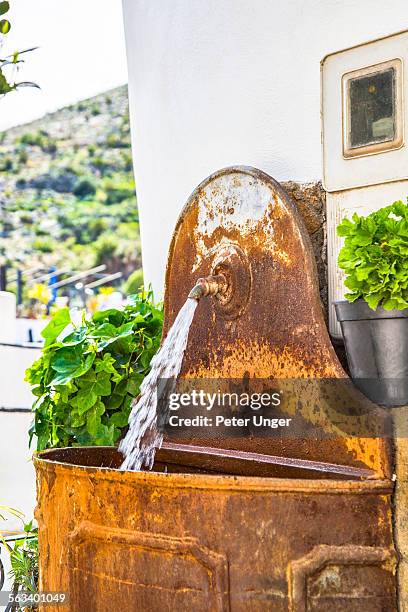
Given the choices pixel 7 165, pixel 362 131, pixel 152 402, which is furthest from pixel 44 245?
pixel 362 131

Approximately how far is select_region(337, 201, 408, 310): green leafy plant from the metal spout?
1.40 feet

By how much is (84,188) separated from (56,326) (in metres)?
11.2

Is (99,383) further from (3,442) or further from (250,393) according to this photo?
(3,442)

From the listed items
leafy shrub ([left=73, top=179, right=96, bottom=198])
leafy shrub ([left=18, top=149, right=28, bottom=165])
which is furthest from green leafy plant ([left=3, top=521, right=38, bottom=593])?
leafy shrub ([left=18, top=149, right=28, bottom=165])

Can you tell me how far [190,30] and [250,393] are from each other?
115cm

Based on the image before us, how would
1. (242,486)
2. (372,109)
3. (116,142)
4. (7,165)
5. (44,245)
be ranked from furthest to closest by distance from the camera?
(116,142) → (7,165) → (44,245) → (372,109) → (242,486)

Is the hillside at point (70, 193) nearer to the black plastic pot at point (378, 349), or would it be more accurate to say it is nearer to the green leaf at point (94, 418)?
the green leaf at point (94, 418)

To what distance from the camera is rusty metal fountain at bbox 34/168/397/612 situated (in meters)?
1.56

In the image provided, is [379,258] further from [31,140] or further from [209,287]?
[31,140]

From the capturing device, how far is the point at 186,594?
1611 millimetres

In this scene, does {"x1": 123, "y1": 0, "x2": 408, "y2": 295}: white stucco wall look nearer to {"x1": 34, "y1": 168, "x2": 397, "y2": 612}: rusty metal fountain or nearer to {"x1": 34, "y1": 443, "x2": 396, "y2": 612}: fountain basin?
{"x1": 34, "y1": 168, "x2": 397, "y2": 612}: rusty metal fountain

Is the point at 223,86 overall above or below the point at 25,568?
above

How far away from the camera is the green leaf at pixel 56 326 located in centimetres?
251

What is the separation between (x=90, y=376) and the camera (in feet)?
7.93
